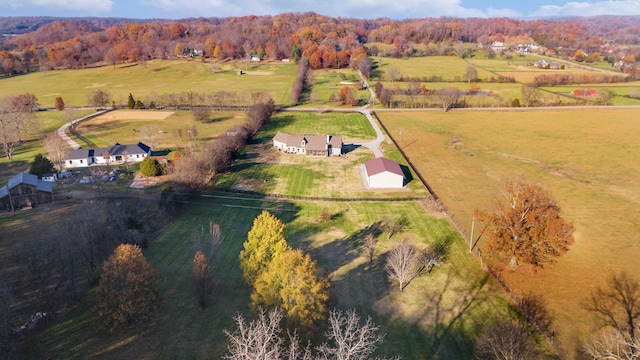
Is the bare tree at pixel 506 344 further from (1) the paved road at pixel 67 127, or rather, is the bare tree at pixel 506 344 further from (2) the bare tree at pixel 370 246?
(1) the paved road at pixel 67 127

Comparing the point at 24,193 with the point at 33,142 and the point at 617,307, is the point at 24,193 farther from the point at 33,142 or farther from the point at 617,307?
the point at 617,307

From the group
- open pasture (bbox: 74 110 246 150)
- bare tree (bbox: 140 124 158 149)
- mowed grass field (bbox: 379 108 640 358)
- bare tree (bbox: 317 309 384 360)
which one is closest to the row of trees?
open pasture (bbox: 74 110 246 150)

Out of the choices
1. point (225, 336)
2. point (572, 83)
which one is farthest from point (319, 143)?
point (572, 83)

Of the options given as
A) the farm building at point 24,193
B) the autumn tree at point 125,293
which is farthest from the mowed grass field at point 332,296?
the farm building at point 24,193

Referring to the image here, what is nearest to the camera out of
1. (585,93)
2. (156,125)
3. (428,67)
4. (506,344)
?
(506,344)

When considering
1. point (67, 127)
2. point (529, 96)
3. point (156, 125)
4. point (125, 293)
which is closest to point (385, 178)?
point (125, 293)
